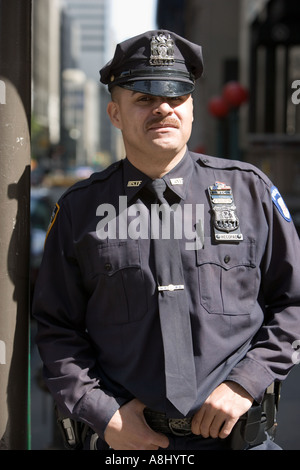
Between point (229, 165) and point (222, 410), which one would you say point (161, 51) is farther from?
point (222, 410)

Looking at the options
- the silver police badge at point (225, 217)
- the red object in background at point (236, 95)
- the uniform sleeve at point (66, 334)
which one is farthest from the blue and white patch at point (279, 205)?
the red object in background at point (236, 95)

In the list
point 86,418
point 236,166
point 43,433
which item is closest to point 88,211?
point 236,166

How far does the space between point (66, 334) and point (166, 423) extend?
43cm

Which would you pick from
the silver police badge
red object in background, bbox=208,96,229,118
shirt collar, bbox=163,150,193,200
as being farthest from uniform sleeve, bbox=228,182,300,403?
red object in background, bbox=208,96,229,118

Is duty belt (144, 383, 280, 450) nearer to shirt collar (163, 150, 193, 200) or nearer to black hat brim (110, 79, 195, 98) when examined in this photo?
shirt collar (163, 150, 193, 200)

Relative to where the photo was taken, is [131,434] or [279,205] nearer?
[131,434]

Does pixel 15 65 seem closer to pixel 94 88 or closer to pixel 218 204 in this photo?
pixel 218 204

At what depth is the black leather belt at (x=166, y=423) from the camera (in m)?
1.95

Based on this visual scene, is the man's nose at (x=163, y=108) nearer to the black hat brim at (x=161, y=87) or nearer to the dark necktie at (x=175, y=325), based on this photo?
the black hat brim at (x=161, y=87)

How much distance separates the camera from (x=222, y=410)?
1.89m

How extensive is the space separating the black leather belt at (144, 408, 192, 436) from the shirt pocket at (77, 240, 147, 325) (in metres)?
0.31

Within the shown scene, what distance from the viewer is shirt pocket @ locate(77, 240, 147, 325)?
A: 2.01m

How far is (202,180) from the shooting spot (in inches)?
84.4

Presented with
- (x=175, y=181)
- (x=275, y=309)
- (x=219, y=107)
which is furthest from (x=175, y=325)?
(x=219, y=107)
